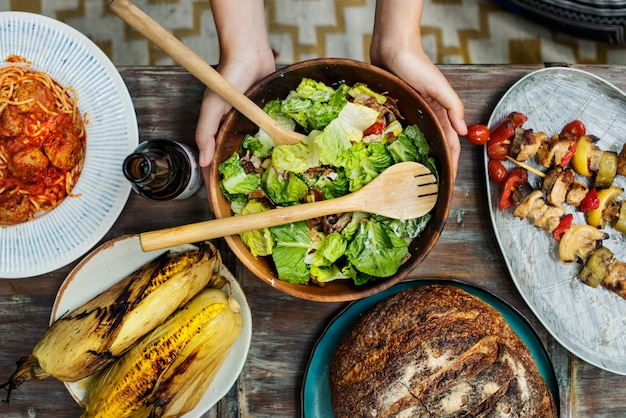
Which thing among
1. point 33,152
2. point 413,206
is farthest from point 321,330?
point 33,152

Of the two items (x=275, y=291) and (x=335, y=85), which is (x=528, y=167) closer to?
(x=335, y=85)

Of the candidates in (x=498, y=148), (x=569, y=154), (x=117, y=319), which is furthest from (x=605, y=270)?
(x=117, y=319)

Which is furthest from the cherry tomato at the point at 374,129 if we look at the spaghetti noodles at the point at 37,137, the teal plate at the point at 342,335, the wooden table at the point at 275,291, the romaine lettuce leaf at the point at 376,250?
the spaghetti noodles at the point at 37,137

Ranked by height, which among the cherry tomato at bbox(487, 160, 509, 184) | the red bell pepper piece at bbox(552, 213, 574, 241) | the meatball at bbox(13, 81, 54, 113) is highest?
the meatball at bbox(13, 81, 54, 113)

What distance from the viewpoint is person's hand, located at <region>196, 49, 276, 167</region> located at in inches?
61.0

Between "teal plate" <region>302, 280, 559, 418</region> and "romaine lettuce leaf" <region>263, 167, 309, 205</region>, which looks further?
"teal plate" <region>302, 280, 559, 418</region>

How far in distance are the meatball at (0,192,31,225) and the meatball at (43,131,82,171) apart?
14cm

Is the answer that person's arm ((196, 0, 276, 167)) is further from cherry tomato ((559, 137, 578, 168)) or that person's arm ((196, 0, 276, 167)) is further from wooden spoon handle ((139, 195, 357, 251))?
cherry tomato ((559, 137, 578, 168))

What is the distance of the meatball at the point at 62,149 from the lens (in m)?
1.65

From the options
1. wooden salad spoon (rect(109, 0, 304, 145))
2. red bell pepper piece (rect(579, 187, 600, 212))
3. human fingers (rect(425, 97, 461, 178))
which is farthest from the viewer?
red bell pepper piece (rect(579, 187, 600, 212))

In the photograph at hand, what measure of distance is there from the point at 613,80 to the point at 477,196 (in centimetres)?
55

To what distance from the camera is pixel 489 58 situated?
2594mm

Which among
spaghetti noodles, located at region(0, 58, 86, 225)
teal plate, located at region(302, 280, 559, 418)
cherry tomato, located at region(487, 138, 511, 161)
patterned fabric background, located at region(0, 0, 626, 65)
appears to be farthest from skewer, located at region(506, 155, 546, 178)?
spaghetti noodles, located at region(0, 58, 86, 225)

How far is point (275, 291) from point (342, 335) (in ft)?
0.78
